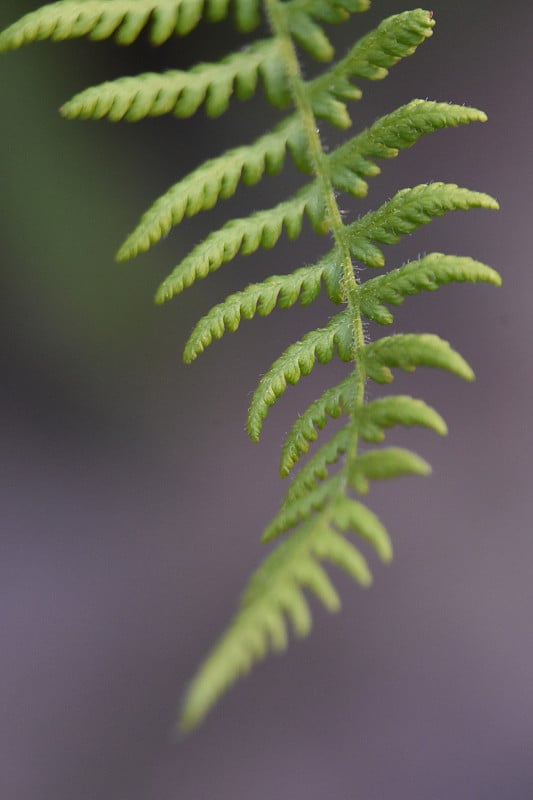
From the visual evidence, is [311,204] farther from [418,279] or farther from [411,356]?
[411,356]

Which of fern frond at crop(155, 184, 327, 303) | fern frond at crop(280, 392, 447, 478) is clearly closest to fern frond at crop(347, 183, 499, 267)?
fern frond at crop(155, 184, 327, 303)

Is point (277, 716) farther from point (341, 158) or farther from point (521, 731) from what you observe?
point (341, 158)

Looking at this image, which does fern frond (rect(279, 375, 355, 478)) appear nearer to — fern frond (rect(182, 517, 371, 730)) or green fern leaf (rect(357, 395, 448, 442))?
green fern leaf (rect(357, 395, 448, 442))

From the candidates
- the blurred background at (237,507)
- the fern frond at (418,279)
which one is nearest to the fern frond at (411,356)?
the fern frond at (418,279)

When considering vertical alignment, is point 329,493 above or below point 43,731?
above

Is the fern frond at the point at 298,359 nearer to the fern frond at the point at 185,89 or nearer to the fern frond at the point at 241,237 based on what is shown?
the fern frond at the point at 241,237

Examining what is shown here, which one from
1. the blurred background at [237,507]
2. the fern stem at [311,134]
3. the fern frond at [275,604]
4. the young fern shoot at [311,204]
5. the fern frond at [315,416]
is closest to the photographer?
the fern frond at [275,604]

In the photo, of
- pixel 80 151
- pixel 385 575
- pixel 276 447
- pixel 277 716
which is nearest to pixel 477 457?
pixel 385 575
